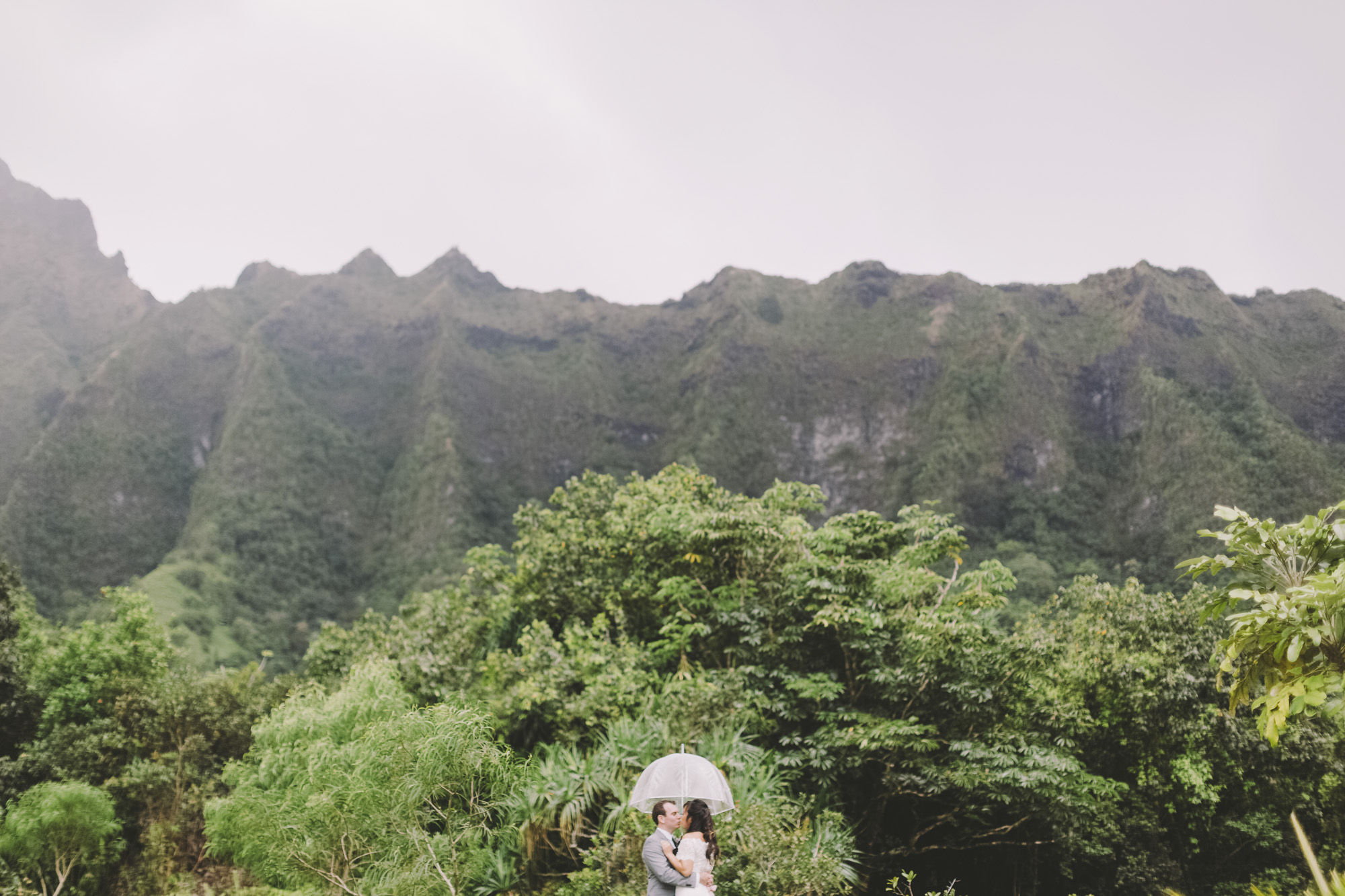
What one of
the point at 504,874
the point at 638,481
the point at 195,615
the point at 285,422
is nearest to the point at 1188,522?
the point at 638,481

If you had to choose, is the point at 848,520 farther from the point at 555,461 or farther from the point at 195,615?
the point at 555,461

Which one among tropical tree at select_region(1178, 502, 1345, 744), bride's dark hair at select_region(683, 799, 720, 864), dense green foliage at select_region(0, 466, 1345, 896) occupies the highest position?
tropical tree at select_region(1178, 502, 1345, 744)

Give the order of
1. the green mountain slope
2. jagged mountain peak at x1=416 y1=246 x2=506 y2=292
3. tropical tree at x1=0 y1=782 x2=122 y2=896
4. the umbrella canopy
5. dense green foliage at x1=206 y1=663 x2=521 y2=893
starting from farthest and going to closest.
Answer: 1. jagged mountain peak at x1=416 y1=246 x2=506 y2=292
2. the green mountain slope
3. tropical tree at x1=0 y1=782 x2=122 y2=896
4. dense green foliage at x1=206 y1=663 x2=521 y2=893
5. the umbrella canopy

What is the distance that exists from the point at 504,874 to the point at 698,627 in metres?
4.07

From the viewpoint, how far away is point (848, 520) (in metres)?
12.1

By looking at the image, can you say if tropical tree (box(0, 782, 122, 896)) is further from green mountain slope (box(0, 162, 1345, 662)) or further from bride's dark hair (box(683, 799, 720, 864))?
green mountain slope (box(0, 162, 1345, 662))

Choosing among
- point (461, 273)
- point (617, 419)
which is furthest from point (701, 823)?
point (461, 273)

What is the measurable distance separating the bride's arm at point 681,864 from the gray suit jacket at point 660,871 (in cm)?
1

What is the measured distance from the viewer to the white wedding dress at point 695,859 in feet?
13.6

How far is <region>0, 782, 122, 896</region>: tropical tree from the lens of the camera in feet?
41.7

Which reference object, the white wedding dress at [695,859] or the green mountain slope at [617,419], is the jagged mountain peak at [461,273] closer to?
the green mountain slope at [617,419]

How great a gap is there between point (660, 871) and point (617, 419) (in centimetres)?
10865

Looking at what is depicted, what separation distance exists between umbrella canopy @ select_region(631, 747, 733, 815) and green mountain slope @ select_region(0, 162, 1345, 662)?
56.7 m

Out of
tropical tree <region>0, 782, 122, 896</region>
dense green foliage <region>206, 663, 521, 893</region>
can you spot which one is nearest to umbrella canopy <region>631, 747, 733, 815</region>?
dense green foliage <region>206, 663, 521, 893</region>
